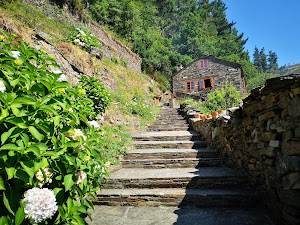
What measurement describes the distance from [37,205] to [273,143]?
252cm

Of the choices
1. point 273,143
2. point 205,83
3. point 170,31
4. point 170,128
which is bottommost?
point 170,128

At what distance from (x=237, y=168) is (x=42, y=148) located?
11.3ft

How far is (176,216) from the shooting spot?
7.86 ft

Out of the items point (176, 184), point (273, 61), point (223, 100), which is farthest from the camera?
point (273, 61)

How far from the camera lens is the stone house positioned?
1866 cm

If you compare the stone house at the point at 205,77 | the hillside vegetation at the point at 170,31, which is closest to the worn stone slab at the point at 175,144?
the hillside vegetation at the point at 170,31

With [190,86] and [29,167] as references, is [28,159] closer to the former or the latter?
[29,167]

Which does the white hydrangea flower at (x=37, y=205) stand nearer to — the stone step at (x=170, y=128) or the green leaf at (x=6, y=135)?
the green leaf at (x=6, y=135)

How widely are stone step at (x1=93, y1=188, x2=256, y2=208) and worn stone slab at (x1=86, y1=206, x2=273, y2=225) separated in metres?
0.10

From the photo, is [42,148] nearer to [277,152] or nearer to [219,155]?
[277,152]

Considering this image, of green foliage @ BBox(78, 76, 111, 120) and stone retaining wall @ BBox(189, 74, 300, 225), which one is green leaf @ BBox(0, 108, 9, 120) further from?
green foliage @ BBox(78, 76, 111, 120)

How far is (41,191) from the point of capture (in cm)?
108

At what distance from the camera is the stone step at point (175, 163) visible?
4.07 meters

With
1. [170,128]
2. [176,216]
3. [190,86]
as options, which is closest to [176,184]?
[176,216]
